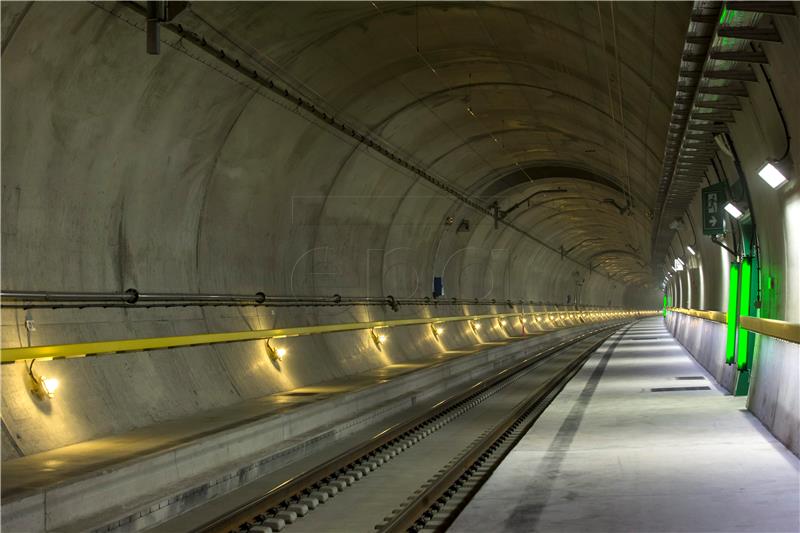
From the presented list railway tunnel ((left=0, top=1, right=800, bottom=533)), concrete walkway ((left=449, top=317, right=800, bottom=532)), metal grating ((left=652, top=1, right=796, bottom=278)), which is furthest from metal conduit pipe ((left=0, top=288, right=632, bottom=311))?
metal grating ((left=652, top=1, right=796, bottom=278))

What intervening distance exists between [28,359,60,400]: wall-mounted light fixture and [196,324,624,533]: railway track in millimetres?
2909

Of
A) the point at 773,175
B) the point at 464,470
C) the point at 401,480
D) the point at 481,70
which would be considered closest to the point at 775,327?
the point at 773,175

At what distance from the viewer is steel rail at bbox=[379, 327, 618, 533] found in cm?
873

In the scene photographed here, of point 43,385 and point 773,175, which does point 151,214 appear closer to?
point 43,385

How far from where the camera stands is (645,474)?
31.1 feet

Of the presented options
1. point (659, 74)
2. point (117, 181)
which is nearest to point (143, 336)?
point (117, 181)

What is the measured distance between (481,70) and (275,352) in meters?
6.94

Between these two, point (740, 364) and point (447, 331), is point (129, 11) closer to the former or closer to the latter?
point (740, 364)

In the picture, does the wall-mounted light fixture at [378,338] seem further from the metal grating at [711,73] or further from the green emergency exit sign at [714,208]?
the green emergency exit sign at [714,208]

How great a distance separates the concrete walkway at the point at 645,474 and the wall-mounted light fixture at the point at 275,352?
5012 millimetres

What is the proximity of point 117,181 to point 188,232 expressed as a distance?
234 cm

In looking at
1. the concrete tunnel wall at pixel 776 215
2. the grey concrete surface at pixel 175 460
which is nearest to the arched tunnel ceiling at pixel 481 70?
the concrete tunnel wall at pixel 776 215

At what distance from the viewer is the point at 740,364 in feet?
51.7

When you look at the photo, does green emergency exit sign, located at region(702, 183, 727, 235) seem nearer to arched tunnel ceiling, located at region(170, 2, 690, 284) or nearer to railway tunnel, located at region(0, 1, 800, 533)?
railway tunnel, located at region(0, 1, 800, 533)
